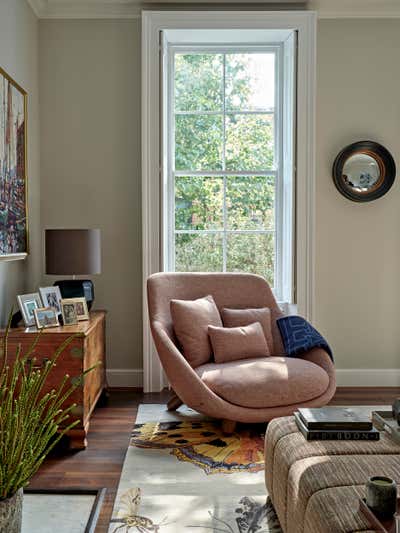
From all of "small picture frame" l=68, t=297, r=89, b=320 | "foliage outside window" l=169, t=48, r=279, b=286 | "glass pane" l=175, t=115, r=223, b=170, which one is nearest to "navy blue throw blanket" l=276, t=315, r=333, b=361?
"foliage outside window" l=169, t=48, r=279, b=286

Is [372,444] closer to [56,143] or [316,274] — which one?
[316,274]

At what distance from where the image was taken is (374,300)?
15.0 feet

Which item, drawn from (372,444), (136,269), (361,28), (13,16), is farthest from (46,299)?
(361,28)

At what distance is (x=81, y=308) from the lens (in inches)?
145

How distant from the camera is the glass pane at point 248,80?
15.2 ft

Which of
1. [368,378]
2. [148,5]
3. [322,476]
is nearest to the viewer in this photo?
[322,476]

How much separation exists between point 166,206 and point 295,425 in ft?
8.02

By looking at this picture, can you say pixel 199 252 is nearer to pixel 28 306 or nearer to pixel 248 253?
pixel 248 253

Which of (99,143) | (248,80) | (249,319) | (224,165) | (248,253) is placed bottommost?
(249,319)

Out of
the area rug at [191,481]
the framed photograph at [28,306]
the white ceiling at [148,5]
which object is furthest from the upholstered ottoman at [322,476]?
the white ceiling at [148,5]

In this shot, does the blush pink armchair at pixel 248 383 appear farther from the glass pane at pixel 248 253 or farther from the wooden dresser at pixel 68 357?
the glass pane at pixel 248 253

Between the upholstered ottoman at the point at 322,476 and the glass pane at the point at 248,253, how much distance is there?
2.34 metres

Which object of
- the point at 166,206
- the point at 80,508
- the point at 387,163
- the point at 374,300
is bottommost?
the point at 80,508

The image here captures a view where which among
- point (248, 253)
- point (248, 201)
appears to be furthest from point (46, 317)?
point (248, 201)
